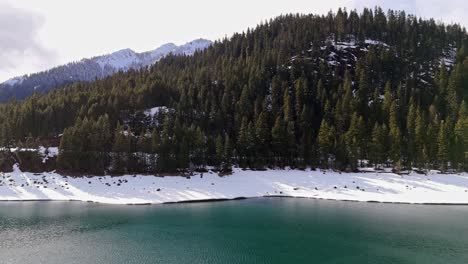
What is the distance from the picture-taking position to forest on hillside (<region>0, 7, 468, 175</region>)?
89062 millimetres

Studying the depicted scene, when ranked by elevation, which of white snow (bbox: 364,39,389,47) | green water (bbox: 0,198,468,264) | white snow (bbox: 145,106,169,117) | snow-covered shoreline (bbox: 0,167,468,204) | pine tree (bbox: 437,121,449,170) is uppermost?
white snow (bbox: 364,39,389,47)

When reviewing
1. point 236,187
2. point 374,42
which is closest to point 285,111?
point 236,187

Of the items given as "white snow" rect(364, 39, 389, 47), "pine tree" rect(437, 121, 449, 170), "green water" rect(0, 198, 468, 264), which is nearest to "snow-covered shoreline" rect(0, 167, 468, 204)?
"pine tree" rect(437, 121, 449, 170)

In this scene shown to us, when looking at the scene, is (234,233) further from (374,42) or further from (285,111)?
(374,42)

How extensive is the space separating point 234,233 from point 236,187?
34129 mm

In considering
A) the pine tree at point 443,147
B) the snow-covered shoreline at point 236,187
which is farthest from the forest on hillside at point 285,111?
the snow-covered shoreline at point 236,187

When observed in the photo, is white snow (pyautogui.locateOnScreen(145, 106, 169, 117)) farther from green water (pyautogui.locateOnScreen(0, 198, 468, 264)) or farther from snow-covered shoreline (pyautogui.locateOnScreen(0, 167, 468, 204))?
green water (pyautogui.locateOnScreen(0, 198, 468, 264))

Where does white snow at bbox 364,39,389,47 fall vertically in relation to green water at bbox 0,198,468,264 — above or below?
above

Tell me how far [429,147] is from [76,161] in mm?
84149

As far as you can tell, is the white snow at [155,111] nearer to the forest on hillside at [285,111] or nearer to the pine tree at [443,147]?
the forest on hillside at [285,111]

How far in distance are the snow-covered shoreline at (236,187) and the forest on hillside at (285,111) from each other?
7238 mm

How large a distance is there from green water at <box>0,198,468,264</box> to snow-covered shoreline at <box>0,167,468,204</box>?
673cm

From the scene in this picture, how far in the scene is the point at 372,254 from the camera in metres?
34.5

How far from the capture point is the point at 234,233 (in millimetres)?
43062
